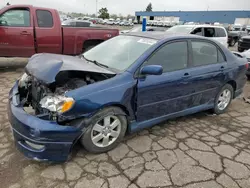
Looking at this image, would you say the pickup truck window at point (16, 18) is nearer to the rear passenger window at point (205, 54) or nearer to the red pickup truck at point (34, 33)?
the red pickup truck at point (34, 33)

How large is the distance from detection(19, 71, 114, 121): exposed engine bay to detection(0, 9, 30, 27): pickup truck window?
4.15 m

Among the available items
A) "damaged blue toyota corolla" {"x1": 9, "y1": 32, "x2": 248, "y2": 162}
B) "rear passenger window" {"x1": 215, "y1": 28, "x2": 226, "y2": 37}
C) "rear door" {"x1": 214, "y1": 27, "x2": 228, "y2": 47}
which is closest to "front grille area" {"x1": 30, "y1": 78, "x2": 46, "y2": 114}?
"damaged blue toyota corolla" {"x1": 9, "y1": 32, "x2": 248, "y2": 162}

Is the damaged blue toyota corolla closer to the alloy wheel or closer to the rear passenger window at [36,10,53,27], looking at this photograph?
the alloy wheel

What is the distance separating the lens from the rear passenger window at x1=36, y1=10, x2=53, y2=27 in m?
6.68

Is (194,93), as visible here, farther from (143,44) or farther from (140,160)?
(140,160)

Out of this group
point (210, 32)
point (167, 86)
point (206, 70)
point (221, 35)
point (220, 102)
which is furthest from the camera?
point (221, 35)

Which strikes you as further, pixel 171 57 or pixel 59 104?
pixel 171 57

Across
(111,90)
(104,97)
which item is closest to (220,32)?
(111,90)

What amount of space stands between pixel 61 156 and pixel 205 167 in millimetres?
1812

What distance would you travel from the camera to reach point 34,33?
6.58 metres

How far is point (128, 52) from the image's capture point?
3.38m

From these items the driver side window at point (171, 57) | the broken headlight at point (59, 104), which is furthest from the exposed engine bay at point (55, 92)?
the driver side window at point (171, 57)

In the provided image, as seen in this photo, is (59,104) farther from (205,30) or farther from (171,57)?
(205,30)

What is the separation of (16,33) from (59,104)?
4.95 m
